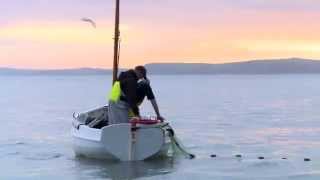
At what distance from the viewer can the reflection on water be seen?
1911 cm

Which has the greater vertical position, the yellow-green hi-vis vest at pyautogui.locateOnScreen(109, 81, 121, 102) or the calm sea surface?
the yellow-green hi-vis vest at pyautogui.locateOnScreen(109, 81, 121, 102)

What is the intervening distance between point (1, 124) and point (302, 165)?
21433mm

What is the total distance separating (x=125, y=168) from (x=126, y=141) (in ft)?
2.19

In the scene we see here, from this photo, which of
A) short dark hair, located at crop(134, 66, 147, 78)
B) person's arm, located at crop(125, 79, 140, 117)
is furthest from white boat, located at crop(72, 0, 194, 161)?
short dark hair, located at crop(134, 66, 147, 78)

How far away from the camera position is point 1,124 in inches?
1547

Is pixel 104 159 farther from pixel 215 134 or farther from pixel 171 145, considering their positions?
pixel 215 134

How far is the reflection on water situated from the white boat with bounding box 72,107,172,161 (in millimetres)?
150

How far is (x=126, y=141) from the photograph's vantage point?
63.7 ft

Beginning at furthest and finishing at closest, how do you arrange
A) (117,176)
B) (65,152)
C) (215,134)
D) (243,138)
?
1. (215,134)
2. (243,138)
3. (65,152)
4. (117,176)

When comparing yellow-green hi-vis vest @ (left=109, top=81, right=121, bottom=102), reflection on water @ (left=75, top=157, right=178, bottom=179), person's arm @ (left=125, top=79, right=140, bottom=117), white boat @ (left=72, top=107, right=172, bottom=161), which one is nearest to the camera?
reflection on water @ (left=75, top=157, right=178, bottom=179)

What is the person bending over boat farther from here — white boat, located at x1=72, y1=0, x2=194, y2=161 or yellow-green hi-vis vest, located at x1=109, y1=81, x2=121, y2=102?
white boat, located at x1=72, y1=0, x2=194, y2=161

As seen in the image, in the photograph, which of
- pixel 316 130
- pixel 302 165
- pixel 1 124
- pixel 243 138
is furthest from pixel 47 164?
pixel 1 124

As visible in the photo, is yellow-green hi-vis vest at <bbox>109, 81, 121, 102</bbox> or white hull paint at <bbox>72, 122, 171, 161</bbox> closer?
white hull paint at <bbox>72, 122, 171, 161</bbox>

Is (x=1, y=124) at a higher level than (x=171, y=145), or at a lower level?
lower
